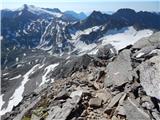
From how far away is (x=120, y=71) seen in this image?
131 ft

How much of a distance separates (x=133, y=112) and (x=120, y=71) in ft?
32.7

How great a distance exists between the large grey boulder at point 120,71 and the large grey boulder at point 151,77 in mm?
2514

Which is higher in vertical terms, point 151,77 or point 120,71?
point 151,77

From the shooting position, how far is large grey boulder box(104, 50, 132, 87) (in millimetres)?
37594

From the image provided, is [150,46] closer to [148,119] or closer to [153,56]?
[153,56]

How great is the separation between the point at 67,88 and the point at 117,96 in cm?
851

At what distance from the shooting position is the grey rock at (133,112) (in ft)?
97.8

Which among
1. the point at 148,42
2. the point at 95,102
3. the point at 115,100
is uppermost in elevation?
the point at 148,42

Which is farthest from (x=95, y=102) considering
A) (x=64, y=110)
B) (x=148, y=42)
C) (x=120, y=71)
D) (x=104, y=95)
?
(x=148, y=42)

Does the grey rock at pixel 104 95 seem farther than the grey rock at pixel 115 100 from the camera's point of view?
Yes

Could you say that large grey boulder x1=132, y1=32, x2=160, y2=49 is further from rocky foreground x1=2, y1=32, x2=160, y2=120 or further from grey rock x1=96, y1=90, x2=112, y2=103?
grey rock x1=96, y1=90, x2=112, y2=103

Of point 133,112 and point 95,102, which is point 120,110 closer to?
point 133,112

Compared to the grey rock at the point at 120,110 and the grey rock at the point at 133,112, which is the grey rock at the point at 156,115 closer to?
the grey rock at the point at 133,112

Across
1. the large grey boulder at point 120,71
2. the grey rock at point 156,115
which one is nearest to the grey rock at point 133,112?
the grey rock at point 156,115
